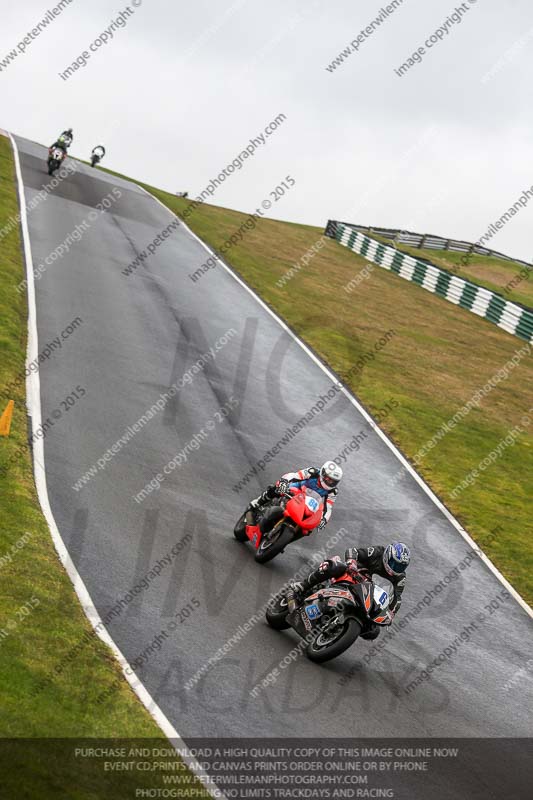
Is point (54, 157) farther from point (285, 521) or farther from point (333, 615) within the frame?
point (333, 615)

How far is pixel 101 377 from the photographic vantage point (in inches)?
846

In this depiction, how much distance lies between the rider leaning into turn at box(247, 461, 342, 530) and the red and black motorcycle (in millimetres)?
81

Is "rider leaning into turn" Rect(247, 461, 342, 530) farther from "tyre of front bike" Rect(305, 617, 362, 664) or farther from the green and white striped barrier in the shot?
the green and white striped barrier

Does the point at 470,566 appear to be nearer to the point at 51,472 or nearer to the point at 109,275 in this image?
the point at 51,472

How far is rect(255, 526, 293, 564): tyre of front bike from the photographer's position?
14.5m

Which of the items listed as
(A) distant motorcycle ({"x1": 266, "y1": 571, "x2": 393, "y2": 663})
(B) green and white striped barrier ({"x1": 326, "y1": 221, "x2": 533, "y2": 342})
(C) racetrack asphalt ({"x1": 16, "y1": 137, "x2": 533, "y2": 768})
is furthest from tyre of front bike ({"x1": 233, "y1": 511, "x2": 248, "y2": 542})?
(B) green and white striped barrier ({"x1": 326, "y1": 221, "x2": 533, "y2": 342})

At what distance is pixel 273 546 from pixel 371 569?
2253 mm

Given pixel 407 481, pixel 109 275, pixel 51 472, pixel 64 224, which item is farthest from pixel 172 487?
pixel 64 224

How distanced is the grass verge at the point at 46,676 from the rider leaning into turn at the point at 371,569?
9.72ft

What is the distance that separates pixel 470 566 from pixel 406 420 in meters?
8.61

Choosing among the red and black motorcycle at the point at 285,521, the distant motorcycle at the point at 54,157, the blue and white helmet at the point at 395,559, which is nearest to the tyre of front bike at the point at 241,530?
the red and black motorcycle at the point at 285,521

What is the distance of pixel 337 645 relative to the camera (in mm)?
12258

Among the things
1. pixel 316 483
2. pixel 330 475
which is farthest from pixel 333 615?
pixel 316 483

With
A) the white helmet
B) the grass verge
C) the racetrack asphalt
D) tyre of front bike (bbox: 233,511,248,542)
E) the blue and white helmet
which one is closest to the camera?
the grass verge
